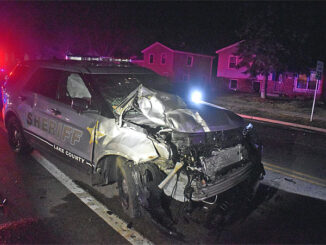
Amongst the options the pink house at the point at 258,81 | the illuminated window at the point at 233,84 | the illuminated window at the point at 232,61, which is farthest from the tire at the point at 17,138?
the illuminated window at the point at 233,84

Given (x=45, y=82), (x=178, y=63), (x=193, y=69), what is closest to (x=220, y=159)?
(x=45, y=82)

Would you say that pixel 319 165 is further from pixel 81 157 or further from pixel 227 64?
pixel 227 64

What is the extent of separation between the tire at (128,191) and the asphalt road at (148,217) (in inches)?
5.4

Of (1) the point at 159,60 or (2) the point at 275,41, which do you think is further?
(1) the point at 159,60

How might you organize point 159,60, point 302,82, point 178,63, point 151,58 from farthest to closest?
point 151,58 → point 159,60 → point 178,63 → point 302,82

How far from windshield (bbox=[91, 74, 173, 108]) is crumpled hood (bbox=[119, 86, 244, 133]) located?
43 cm

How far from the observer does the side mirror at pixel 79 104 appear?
391 cm

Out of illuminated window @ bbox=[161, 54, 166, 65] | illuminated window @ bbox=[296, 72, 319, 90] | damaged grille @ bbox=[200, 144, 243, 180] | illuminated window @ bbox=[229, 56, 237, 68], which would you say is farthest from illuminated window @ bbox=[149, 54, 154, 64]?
damaged grille @ bbox=[200, 144, 243, 180]

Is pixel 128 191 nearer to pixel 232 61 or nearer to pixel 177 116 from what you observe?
pixel 177 116

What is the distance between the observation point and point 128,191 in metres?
3.57

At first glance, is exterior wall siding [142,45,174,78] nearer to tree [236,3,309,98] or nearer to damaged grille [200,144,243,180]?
tree [236,3,309,98]

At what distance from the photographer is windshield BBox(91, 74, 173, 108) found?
13.4 feet

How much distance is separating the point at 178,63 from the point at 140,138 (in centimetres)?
3152

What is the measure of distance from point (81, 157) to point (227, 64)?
26.9m
